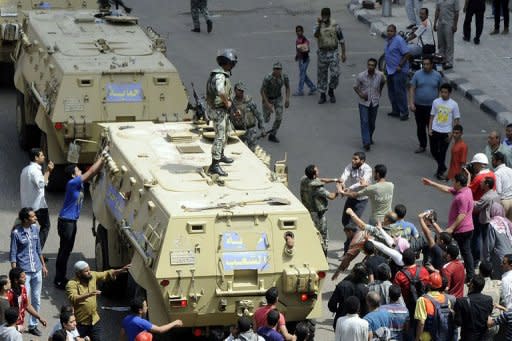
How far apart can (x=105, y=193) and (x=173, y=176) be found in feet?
5.95

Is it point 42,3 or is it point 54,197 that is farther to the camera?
point 42,3

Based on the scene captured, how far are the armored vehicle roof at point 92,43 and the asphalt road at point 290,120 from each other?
6.97 ft

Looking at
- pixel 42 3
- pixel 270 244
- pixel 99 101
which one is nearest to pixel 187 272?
pixel 270 244

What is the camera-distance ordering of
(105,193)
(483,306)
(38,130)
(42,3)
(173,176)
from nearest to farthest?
A: 1. (483,306)
2. (173,176)
3. (105,193)
4. (38,130)
5. (42,3)

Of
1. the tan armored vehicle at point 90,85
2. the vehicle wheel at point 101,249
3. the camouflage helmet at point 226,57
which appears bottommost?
the vehicle wheel at point 101,249

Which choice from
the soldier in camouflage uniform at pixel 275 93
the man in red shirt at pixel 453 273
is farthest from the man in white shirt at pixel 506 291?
the soldier in camouflage uniform at pixel 275 93

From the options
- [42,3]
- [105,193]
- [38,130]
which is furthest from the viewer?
[42,3]

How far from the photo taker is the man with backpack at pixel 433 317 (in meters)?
15.8

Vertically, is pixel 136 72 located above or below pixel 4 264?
above

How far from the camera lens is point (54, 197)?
74.8ft

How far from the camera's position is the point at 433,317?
623 inches

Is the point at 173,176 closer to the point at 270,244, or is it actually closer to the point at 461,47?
the point at 270,244

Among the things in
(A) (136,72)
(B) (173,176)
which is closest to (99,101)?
(A) (136,72)

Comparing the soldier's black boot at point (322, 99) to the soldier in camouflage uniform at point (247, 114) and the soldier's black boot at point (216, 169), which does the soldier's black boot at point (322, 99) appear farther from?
the soldier's black boot at point (216, 169)
